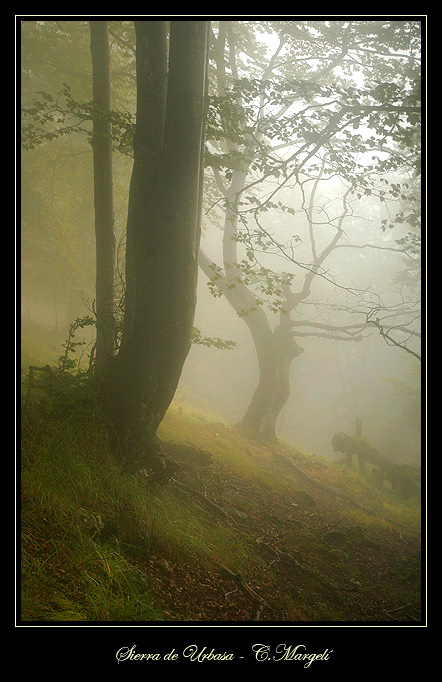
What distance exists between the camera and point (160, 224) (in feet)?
13.2

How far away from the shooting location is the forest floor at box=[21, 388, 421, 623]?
2.59 meters

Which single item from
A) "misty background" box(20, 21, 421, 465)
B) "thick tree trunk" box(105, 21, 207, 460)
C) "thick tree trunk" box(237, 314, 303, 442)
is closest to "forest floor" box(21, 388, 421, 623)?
"thick tree trunk" box(105, 21, 207, 460)

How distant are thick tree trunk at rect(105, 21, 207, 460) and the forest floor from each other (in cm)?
66

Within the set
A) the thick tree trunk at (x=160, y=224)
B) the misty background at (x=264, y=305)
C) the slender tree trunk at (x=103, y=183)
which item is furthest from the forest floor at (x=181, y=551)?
the misty background at (x=264, y=305)

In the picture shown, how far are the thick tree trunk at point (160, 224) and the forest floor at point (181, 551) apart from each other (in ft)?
2.17

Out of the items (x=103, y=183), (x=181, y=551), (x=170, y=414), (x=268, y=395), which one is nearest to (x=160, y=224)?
(x=103, y=183)

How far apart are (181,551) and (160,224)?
3317mm

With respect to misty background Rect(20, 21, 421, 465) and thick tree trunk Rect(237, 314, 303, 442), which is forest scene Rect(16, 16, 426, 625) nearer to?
misty background Rect(20, 21, 421, 465)

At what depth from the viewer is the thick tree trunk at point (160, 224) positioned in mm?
3936

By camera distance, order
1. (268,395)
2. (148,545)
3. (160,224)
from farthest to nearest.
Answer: (268,395) → (160,224) → (148,545)

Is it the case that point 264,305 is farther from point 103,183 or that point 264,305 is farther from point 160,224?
point 160,224

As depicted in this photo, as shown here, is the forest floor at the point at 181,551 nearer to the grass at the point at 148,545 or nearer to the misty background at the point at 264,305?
the grass at the point at 148,545

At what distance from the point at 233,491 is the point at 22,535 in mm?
3256
